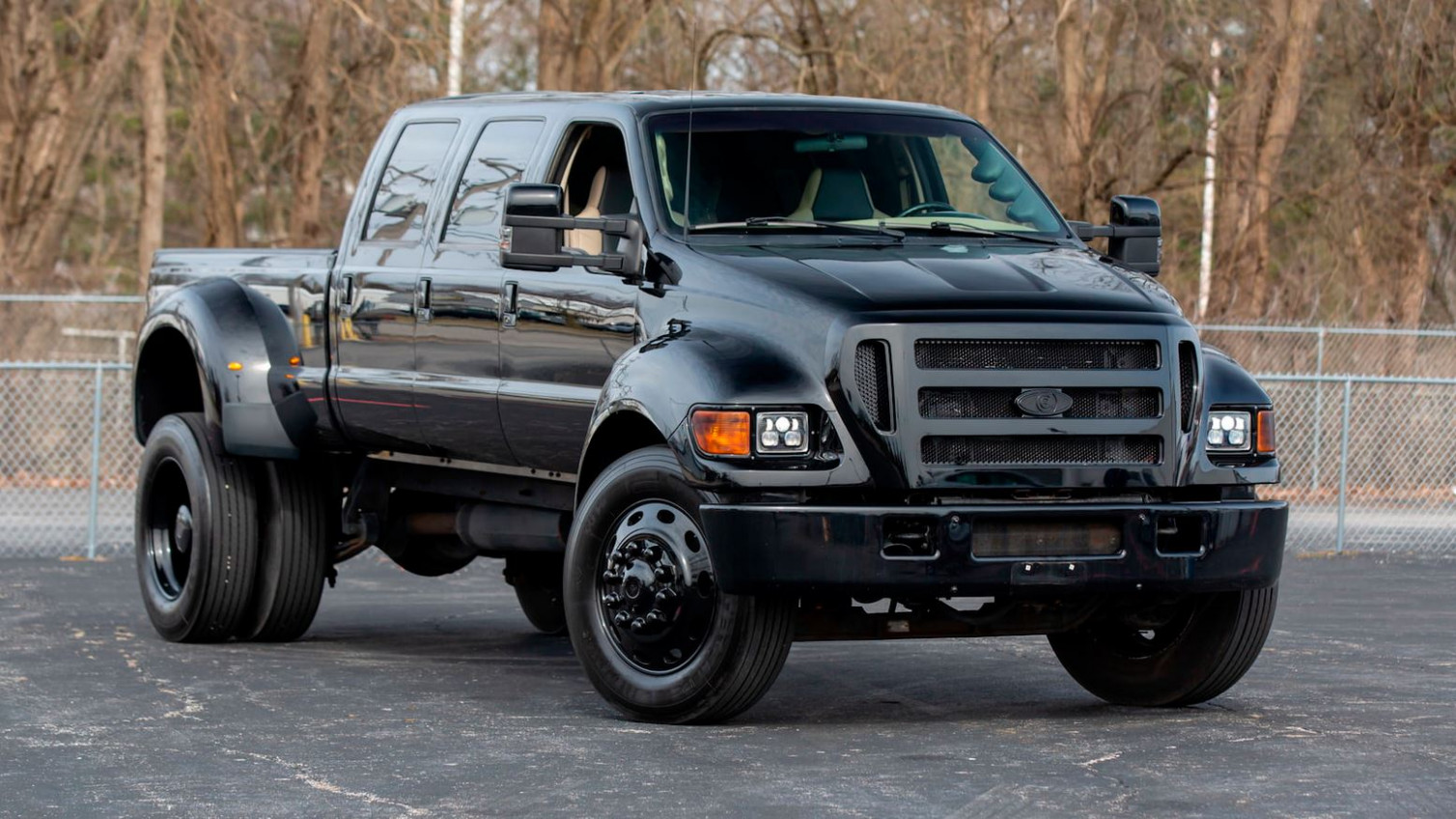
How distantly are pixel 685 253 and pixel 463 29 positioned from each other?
2085 centimetres

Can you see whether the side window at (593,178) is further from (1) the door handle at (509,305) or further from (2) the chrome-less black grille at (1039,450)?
(2) the chrome-less black grille at (1039,450)

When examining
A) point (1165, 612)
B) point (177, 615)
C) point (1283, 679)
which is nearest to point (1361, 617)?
point (1283, 679)

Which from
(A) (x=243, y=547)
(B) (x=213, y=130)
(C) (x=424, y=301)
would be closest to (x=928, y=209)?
(C) (x=424, y=301)

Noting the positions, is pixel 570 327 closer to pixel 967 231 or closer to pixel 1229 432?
pixel 967 231

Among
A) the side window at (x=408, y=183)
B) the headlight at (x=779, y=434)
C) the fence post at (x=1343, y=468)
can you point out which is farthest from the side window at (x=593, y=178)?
the fence post at (x=1343, y=468)

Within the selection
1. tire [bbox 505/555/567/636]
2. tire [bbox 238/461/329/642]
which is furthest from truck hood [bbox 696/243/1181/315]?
tire [bbox 238/461/329/642]

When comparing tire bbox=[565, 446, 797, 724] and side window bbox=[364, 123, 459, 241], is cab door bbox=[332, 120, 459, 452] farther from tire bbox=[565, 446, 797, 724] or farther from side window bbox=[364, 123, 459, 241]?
tire bbox=[565, 446, 797, 724]

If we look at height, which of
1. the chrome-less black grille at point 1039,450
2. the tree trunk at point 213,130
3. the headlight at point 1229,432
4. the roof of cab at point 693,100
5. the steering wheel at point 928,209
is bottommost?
the chrome-less black grille at point 1039,450

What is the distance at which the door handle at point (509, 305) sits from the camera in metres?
9.35

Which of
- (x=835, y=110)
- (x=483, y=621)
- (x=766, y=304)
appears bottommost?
(x=483, y=621)

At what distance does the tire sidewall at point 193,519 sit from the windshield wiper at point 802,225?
11.5 feet

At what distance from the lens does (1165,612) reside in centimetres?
891

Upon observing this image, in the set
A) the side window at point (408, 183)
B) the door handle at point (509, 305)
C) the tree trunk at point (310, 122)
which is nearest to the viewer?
the door handle at point (509, 305)

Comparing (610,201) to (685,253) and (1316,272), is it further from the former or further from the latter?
(1316,272)
